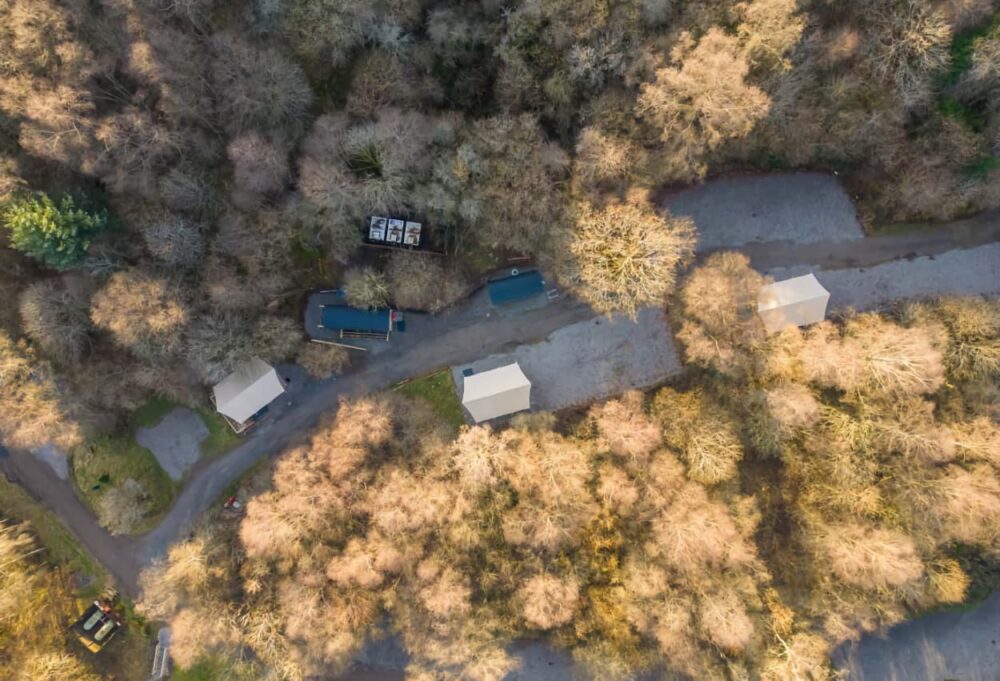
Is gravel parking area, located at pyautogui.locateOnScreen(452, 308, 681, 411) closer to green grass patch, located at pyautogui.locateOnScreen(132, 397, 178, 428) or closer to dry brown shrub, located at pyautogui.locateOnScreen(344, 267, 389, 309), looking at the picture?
dry brown shrub, located at pyautogui.locateOnScreen(344, 267, 389, 309)

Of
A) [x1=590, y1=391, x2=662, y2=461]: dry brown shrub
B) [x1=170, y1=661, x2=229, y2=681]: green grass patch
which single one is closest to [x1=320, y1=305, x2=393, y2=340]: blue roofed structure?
[x1=590, y1=391, x2=662, y2=461]: dry brown shrub

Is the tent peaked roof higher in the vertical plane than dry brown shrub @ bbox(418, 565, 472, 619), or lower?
higher

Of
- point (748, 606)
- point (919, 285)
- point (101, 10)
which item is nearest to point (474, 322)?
point (748, 606)

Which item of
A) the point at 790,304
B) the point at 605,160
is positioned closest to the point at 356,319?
the point at 605,160

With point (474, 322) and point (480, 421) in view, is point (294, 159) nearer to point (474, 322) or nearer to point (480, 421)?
point (474, 322)

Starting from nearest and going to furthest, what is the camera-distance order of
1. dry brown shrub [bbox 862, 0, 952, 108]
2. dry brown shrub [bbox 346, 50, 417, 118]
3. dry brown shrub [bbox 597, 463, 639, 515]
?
dry brown shrub [bbox 862, 0, 952, 108]
dry brown shrub [bbox 597, 463, 639, 515]
dry brown shrub [bbox 346, 50, 417, 118]

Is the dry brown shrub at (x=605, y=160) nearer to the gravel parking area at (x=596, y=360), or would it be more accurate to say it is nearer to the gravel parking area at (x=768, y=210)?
the gravel parking area at (x=768, y=210)

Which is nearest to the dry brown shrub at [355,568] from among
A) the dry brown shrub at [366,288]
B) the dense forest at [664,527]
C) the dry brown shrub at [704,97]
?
the dense forest at [664,527]
